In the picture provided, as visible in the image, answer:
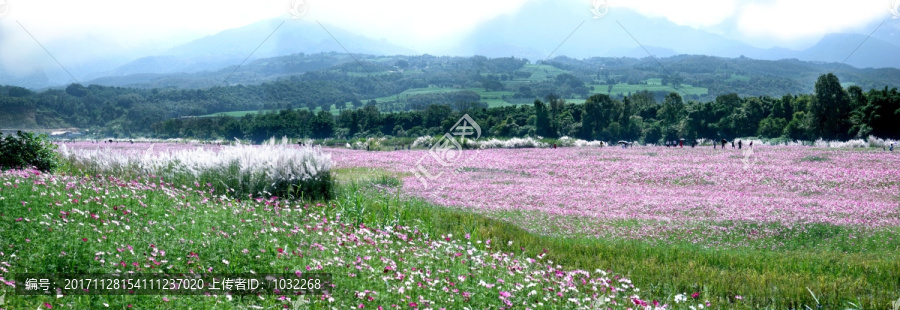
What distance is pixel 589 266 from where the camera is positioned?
10547 millimetres

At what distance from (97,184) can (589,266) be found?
34.4ft

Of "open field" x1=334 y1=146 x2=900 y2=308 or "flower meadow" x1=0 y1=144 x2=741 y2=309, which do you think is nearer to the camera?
"flower meadow" x1=0 y1=144 x2=741 y2=309

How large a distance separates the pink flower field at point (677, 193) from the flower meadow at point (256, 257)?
5.10 m

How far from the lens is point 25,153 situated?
15.2 m

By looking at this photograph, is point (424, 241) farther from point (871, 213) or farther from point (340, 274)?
point (871, 213)

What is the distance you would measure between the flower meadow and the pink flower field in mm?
5104

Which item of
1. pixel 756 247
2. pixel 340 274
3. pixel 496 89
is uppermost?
pixel 496 89

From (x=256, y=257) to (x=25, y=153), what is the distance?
11620 mm

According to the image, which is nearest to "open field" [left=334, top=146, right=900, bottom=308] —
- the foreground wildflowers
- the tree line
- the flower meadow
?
the flower meadow

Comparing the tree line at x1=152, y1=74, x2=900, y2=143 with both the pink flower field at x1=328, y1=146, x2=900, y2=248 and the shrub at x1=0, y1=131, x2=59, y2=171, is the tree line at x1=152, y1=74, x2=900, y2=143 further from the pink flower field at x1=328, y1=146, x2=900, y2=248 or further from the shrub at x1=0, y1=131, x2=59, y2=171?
the shrub at x1=0, y1=131, x2=59, y2=171

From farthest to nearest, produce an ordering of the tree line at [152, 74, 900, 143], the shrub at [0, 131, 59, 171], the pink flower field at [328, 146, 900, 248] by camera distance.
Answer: the tree line at [152, 74, 900, 143] → the shrub at [0, 131, 59, 171] → the pink flower field at [328, 146, 900, 248]

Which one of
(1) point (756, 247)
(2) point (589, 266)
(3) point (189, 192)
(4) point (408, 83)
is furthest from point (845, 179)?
(4) point (408, 83)

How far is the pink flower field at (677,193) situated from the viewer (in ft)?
48.5

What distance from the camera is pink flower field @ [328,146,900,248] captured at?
14.8 metres
